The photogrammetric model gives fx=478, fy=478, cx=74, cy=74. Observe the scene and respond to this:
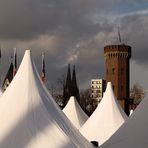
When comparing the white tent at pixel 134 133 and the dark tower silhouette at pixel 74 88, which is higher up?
the dark tower silhouette at pixel 74 88

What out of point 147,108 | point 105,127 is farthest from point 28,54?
point 105,127

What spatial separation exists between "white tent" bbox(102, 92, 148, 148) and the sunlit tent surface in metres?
1.89

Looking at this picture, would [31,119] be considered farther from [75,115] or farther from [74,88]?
[74,88]

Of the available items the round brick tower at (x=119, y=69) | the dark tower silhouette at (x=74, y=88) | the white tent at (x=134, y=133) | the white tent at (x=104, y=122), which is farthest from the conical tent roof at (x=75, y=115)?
the dark tower silhouette at (x=74, y=88)

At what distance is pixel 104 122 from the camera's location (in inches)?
1045

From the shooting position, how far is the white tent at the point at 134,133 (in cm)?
1205

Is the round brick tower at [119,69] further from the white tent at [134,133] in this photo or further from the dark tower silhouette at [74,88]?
the white tent at [134,133]

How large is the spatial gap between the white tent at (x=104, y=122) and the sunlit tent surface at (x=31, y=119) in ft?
31.2

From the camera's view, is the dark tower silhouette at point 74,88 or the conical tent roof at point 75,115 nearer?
the conical tent roof at point 75,115

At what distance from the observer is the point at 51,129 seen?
14336 mm

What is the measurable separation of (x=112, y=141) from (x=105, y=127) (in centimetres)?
1356

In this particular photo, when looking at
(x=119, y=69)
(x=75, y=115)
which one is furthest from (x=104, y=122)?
(x=119, y=69)

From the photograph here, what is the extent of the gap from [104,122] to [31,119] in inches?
494

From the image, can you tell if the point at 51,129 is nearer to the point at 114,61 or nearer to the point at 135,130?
the point at 135,130
